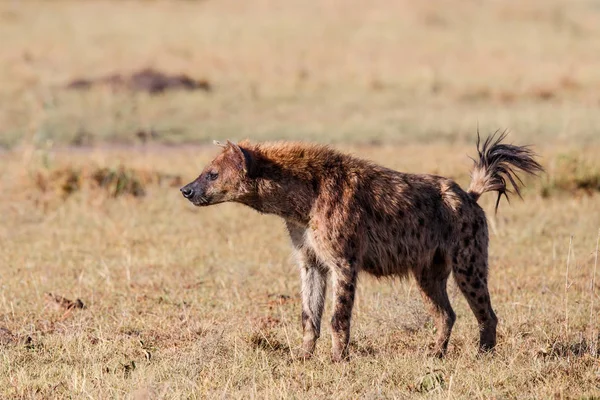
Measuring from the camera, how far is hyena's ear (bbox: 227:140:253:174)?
6977 millimetres

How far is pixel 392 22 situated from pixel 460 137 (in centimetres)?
1545

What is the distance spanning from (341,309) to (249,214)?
215 inches

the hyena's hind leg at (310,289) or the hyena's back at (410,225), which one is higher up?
the hyena's back at (410,225)

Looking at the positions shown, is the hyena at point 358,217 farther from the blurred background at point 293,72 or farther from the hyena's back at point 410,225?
the blurred background at point 293,72

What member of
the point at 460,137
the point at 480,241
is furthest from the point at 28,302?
the point at 460,137

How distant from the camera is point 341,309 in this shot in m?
6.81

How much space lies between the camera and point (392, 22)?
3275 centimetres

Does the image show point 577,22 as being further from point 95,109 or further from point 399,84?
point 95,109

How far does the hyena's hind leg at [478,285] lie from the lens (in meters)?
7.05

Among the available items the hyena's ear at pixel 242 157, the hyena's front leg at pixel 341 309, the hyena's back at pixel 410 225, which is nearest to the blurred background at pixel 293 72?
the hyena's ear at pixel 242 157

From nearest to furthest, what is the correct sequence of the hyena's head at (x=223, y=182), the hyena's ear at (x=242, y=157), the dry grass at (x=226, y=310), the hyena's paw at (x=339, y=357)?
the dry grass at (x=226, y=310), the hyena's paw at (x=339, y=357), the hyena's ear at (x=242, y=157), the hyena's head at (x=223, y=182)

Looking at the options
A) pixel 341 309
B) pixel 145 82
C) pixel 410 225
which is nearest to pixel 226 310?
pixel 341 309

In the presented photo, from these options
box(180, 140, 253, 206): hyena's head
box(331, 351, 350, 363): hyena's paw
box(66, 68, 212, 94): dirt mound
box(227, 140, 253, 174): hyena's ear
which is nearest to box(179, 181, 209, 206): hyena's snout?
box(180, 140, 253, 206): hyena's head

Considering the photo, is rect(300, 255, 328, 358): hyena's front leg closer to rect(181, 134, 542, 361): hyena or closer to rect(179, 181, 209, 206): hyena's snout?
rect(181, 134, 542, 361): hyena
